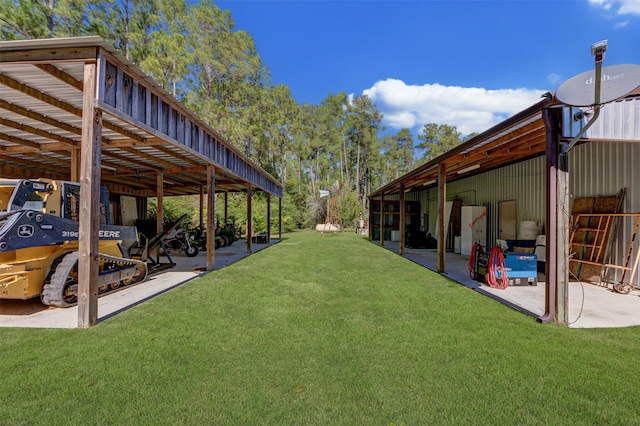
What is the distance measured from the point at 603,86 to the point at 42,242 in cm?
790

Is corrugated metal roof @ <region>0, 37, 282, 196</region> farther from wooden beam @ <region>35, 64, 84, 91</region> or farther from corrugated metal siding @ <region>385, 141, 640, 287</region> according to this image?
corrugated metal siding @ <region>385, 141, 640, 287</region>

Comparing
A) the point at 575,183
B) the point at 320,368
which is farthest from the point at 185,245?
the point at 575,183

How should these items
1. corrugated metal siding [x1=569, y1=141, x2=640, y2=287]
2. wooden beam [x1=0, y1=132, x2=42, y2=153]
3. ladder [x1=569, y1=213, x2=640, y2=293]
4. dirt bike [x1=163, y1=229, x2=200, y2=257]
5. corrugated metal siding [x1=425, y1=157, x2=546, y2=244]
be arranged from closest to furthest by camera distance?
ladder [x1=569, y1=213, x2=640, y2=293] < corrugated metal siding [x1=569, y1=141, x2=640, y2=287] < wooden beam [x1=0, y1=132, x2=42, y2=153] < corrugated metal siding [x1=425, y1=157, x2=546, y2=244] < dirt bike [x1=163, y1=229, x2=200, y2=257]

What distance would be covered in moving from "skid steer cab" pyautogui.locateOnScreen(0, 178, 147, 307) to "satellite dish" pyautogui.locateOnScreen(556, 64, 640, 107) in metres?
6.67

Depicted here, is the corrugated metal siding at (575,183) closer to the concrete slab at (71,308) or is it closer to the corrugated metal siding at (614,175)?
the corrugated metal siding at (614,175)

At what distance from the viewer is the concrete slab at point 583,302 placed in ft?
14.3

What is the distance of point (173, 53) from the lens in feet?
69.7

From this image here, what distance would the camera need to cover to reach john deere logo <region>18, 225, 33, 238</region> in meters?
4.37

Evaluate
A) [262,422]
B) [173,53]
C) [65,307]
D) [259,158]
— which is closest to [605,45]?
[262,422]

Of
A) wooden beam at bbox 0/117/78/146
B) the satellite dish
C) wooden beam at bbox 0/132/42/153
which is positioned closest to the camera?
the satellite dish

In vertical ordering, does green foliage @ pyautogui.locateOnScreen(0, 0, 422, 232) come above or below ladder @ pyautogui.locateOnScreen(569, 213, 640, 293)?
above

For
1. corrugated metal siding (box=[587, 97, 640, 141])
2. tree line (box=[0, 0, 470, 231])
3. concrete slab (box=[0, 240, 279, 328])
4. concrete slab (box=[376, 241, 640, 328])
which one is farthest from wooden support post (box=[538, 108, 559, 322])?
tree line (box=[0, 0, 470, 231])

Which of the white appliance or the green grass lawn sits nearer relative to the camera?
the green grass lawn

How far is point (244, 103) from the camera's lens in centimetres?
2966
